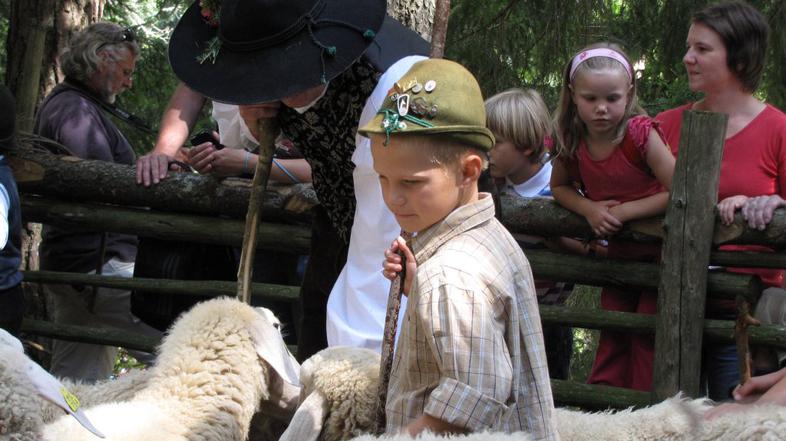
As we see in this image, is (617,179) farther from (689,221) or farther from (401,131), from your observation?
(401,131)

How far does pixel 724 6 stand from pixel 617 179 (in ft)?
2.94

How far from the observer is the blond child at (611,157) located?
13.9ft

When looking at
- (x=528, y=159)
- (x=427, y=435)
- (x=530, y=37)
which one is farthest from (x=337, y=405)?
(x=530, y=37)

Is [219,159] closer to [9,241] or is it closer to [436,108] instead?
A: [9,241]

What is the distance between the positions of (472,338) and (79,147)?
163 inches

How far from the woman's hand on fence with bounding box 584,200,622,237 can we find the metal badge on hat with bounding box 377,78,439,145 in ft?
7.03

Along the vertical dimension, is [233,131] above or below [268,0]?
below

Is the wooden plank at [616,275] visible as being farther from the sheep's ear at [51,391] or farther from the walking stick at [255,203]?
the sheep's ear at [51,391]

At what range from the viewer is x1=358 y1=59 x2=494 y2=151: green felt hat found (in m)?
2.30

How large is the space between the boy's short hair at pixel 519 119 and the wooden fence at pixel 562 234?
30cm

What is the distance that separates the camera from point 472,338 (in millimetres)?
2152

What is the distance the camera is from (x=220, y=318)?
9.80ft

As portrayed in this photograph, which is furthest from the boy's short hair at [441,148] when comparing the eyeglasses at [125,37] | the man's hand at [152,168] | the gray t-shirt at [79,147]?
the eyeglasses at [125,37]

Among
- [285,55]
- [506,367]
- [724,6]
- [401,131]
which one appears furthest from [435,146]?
[724,6]
